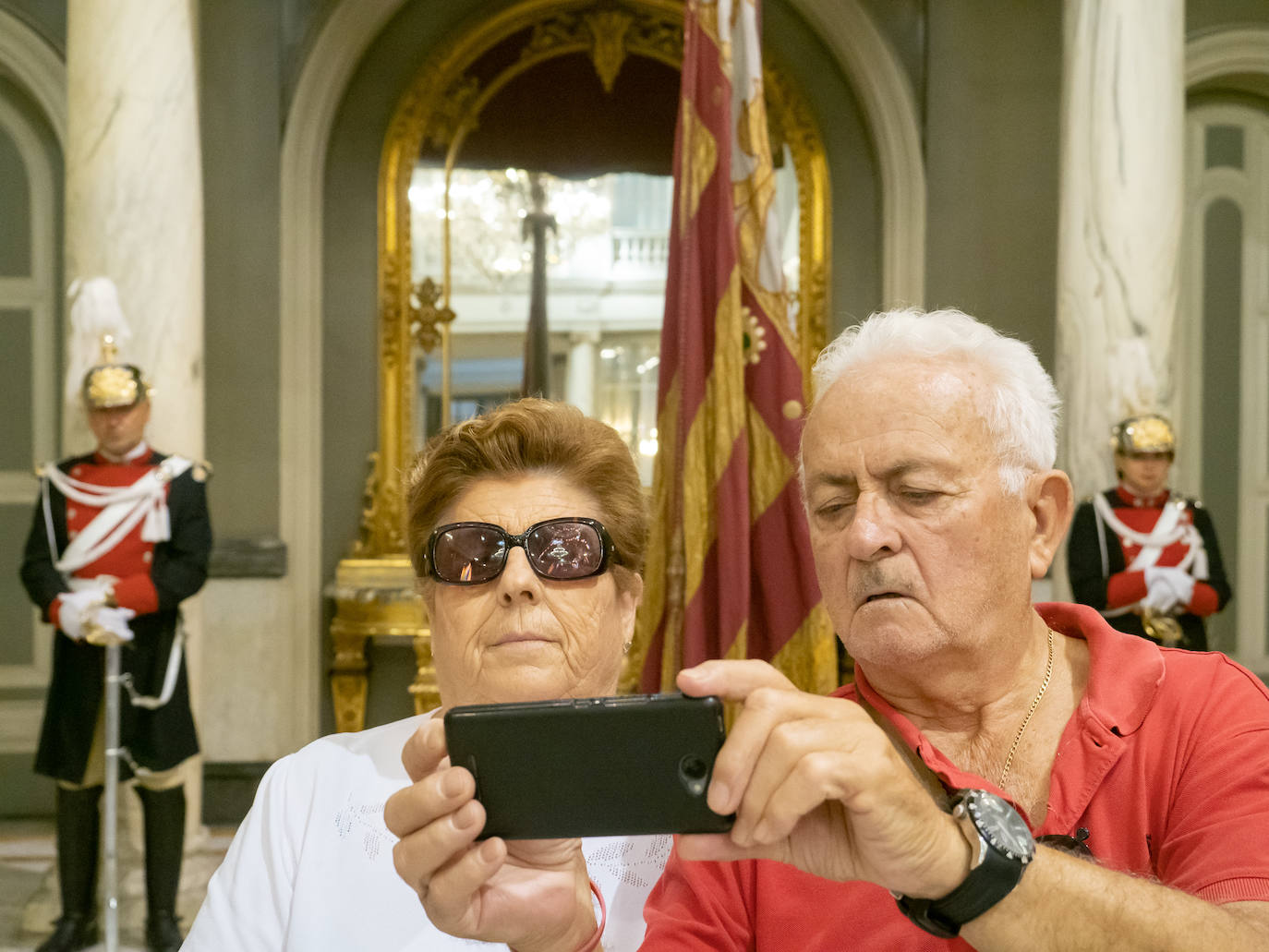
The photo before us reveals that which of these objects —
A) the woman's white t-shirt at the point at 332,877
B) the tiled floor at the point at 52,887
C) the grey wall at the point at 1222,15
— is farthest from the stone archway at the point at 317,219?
the woman's white t-shirt at the point at 332,877

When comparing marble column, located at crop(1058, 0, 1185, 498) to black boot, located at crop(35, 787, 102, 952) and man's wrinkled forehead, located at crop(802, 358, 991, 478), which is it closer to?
man's wrinkled forehead, located at crop(802, 358, 991, 478)

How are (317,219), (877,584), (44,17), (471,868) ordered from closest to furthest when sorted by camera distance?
(471,868) < (877,584) < (44,17) < (317,219)

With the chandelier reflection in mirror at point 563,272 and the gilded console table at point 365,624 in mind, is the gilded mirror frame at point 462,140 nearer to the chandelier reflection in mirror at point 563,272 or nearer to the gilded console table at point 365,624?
the chandelier reflection in mirror at point 563,272

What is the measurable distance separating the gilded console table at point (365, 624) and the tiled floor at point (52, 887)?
79cm

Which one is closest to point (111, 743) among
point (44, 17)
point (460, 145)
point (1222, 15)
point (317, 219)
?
point (317, 219)

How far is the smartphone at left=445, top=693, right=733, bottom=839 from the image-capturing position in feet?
3.10

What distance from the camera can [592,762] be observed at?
974mm

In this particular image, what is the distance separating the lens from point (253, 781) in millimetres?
5020

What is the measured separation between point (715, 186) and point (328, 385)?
121 inches

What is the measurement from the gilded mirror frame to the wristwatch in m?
4.55

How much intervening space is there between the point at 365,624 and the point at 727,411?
2.92m

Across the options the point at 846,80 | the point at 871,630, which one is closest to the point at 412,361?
the point at 846,80

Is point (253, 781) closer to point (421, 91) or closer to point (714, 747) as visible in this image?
point (421, 91)

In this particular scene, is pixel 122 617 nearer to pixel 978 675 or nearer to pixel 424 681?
pixel 424 681
